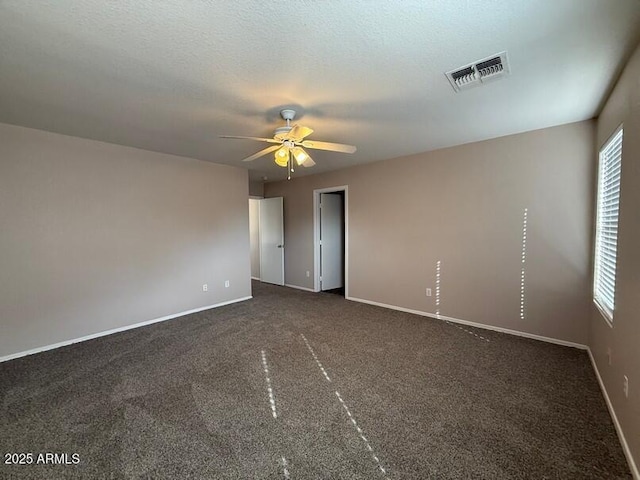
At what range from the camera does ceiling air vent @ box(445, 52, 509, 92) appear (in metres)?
1.84

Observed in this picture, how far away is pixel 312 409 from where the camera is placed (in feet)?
6.67

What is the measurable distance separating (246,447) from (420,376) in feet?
5.05

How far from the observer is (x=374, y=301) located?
4734mm

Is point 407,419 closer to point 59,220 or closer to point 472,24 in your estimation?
point 472,24

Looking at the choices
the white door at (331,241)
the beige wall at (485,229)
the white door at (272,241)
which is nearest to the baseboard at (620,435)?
the beige wall at (485,229)

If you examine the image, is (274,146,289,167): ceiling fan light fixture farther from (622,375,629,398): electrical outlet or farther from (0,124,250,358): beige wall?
(622,375,629,398): electrical outlet

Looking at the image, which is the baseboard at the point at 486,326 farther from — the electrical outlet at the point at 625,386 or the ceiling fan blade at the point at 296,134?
the ceiling fan blade at the point at 296,134

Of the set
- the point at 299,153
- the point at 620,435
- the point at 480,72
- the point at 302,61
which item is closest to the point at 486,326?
the point at 620,435

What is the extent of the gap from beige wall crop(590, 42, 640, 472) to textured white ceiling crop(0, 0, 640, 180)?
22cm

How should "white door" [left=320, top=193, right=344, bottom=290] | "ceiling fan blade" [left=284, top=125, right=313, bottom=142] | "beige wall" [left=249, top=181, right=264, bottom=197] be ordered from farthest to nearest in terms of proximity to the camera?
1. "beige wall" [left=249, top=181, right=264, bottom=197]
2. "white door" [left=320, top=193, right=344, bottom=290]
3. "ceiling fan blade" [left=284, top=125, right=313, bottom=142]

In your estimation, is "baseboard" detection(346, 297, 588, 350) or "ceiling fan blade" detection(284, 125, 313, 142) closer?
"ceiling fan blade" detection(284, 125, 313, 142)

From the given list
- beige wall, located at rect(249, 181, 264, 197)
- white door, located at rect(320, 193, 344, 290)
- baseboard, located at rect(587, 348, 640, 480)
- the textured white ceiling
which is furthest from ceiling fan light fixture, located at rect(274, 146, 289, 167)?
beige wall, located at rect(249, 181, 264, 197)

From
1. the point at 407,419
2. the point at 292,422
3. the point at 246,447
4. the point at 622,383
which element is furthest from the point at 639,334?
the point at 246,447

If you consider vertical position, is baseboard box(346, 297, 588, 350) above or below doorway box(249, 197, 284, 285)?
below
